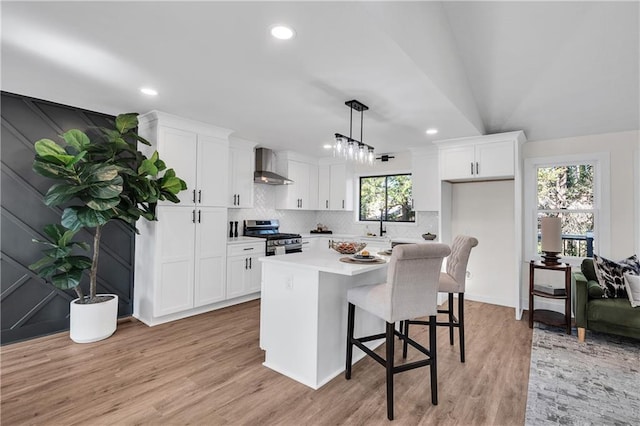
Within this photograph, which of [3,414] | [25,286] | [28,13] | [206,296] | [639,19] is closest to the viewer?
[28,13]

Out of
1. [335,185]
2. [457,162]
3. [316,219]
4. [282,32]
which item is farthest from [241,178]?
[457,162]

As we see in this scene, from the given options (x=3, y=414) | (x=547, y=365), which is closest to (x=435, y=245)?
(x=547, y=365)

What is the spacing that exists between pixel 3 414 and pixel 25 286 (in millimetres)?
1541

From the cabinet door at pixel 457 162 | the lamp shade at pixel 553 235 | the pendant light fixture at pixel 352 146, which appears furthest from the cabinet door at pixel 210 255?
the lamp shade at pixel 553 235

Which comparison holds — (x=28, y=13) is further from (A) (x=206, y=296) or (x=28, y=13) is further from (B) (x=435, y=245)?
(A) (x=206, y=296)

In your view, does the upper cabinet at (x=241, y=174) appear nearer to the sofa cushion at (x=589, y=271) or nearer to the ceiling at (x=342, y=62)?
the ceiling at (x=342, y=62)

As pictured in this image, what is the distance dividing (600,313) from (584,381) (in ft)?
3.51

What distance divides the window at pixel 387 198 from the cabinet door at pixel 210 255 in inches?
116

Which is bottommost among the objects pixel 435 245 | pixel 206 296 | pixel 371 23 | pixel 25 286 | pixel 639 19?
pixel 206 296

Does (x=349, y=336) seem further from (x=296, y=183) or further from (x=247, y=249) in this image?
(x=296, y=183)

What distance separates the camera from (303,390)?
91.4 inches

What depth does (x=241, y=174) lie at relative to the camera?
15.9 feet

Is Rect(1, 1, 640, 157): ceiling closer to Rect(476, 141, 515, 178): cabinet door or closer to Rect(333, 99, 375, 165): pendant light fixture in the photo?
Rect(333, 99, 375, 165): pendant light fixture

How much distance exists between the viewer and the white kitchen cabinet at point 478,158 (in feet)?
13.3
